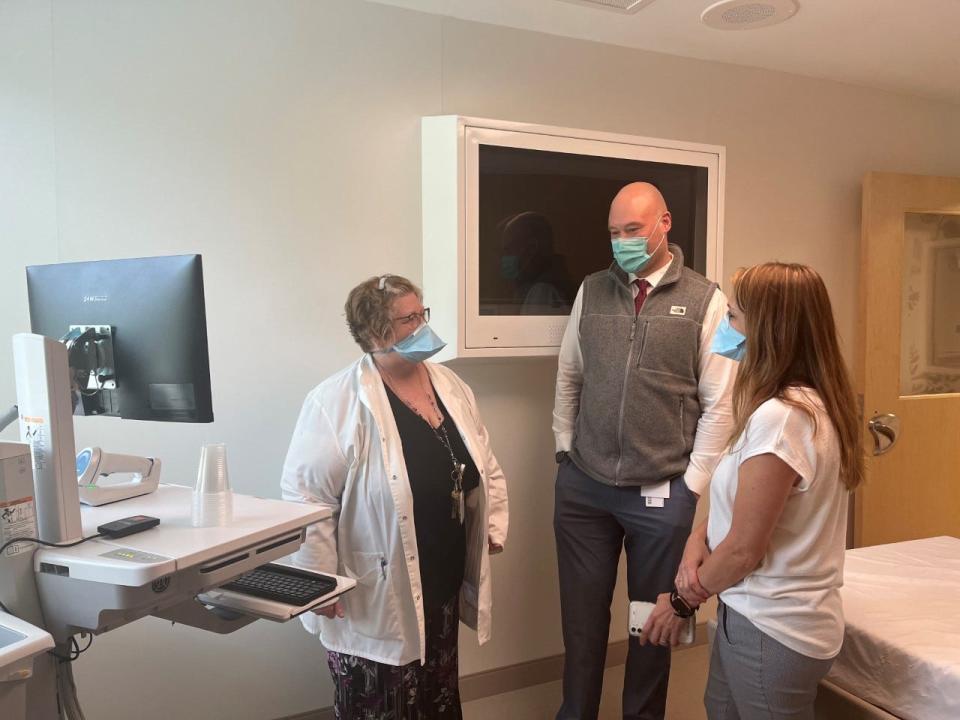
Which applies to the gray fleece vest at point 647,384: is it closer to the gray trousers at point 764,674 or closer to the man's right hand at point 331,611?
the gray trousers at point 764,674

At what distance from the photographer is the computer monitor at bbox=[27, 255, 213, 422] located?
1322 millimetres

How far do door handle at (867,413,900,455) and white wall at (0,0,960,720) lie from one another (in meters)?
1.48

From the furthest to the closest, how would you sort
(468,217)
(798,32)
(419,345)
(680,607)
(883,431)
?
1. (883,431)
2. (798,32)
3. (468,217)
4. (419,345)
5. (680,607)

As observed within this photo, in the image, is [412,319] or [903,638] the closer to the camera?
[903,638]

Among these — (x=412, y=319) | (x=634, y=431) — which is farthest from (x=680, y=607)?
(x=412, y=319)

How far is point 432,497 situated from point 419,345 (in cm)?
39

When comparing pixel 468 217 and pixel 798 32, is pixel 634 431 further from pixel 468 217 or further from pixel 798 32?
pixel 798 32

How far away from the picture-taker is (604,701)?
2.57 meters

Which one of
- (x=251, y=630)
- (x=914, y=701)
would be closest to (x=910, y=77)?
(x=914, y=701)

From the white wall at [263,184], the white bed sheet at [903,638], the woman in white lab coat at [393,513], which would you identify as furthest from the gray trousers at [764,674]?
the white wall at [263,184]

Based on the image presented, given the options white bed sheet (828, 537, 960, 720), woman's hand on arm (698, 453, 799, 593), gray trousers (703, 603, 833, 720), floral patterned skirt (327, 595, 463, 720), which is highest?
woman's hand on arm (698, 453, 799, 593)

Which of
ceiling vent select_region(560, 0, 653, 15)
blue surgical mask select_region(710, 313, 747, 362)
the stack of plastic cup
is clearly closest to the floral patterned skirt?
the stack of plastic cup

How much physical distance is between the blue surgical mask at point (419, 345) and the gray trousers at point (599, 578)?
0.69 m

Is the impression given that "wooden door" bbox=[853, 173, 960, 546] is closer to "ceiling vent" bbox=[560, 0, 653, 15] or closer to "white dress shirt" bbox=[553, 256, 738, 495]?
"white dress shirt" bbox=[553, 256, 738, 495]
